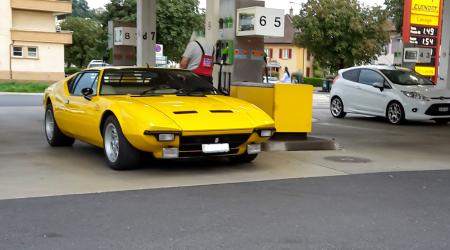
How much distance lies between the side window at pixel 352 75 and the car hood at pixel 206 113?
30.6 ft

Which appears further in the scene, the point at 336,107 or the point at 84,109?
the point at 336,107

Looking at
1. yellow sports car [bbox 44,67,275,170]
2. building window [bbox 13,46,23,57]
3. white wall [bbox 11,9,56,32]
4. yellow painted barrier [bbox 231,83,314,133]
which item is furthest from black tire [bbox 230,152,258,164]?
white wall [bbox 11,9,56,32]

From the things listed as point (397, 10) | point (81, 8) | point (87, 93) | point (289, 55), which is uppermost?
point (81, 8)

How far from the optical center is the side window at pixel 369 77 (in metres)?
15.8

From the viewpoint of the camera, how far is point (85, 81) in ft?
28.6

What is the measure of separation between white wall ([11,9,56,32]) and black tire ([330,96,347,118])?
34.2 metres

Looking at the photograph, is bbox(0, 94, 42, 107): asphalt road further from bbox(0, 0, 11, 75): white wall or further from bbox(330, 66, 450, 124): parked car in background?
bbox(0, 0, 11, 75): white wall

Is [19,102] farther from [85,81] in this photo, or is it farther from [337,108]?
[85,81]

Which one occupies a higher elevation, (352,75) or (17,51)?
(17,51)

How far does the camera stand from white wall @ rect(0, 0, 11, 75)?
4331 cm

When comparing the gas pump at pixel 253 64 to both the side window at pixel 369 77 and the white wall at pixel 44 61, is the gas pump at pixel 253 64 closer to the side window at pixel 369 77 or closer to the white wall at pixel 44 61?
the side window at pixel 369 77

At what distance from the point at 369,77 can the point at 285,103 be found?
24.2ft

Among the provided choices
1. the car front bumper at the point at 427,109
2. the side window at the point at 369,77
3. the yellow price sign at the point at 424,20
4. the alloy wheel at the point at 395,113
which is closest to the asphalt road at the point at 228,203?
the car front bumper at the point at 427,109

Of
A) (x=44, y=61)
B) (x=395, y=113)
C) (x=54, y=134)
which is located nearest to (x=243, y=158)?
(x=54, y=134)
